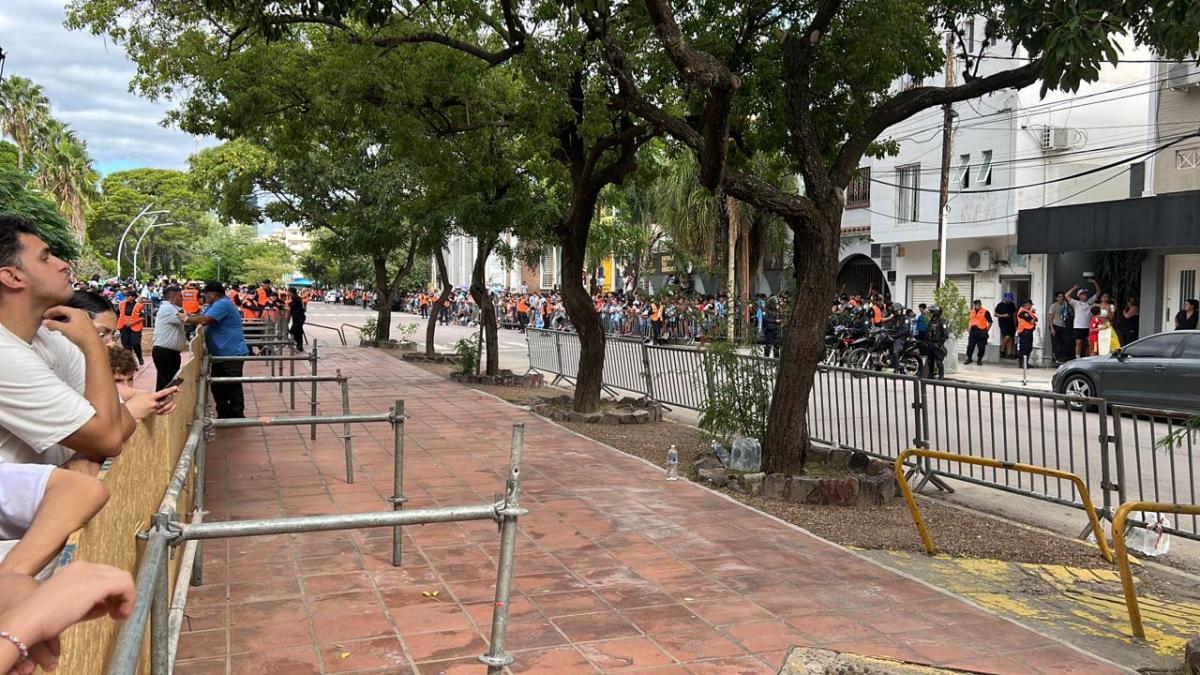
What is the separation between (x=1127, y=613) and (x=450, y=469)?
564cm

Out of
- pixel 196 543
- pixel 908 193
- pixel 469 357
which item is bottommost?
pixel 196 543

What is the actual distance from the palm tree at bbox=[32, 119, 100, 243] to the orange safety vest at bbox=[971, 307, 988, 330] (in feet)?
159

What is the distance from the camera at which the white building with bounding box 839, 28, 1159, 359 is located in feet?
84.2

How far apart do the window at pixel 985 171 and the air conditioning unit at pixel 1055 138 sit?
1.52 m

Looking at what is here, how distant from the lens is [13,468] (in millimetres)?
2404

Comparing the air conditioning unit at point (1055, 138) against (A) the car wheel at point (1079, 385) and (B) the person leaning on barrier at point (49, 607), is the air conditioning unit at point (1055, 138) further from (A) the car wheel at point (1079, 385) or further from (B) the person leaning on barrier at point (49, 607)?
(B) the person leaning on barrier at point (49, 607)

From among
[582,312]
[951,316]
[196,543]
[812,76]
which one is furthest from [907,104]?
[951,316]

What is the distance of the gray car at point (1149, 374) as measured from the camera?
13242mm

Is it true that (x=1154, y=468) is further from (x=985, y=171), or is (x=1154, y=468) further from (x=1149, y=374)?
(x=985, y=171)

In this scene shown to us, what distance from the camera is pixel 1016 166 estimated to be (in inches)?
1025

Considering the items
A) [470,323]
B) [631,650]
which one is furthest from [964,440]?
[470,323]

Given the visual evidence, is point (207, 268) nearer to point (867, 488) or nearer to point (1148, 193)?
point (1148, 193)

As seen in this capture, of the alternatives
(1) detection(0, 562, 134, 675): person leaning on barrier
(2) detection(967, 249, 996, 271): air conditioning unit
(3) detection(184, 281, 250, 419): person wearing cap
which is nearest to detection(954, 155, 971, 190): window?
(2) detection(967, 249, 996, 271): air conditioning unit

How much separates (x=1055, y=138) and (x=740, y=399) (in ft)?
66.1
